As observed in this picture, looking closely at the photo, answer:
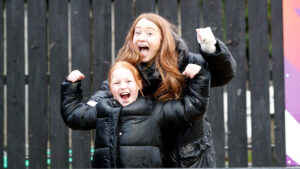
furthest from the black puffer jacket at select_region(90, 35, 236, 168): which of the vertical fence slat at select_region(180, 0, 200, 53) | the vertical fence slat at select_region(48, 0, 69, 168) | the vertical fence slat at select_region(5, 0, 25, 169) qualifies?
the vertical fence slat at select_region(5, 0, 25, 169)

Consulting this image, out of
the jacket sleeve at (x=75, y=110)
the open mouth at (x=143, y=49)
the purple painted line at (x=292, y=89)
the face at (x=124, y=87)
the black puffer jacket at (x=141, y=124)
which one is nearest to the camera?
the black puffer jacket at (x=141, y=124)

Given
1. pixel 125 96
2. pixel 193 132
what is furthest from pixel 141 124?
pixel 193 132

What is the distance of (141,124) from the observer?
2629mm

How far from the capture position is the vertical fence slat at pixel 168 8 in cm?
445

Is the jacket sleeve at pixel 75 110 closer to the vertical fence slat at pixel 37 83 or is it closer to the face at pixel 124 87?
the face at pixel 124 87

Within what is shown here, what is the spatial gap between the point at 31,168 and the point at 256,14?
2.59 metres

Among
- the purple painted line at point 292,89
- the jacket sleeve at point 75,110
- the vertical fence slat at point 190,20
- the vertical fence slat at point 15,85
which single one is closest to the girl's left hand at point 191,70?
the jacket sleeve at point 75,110

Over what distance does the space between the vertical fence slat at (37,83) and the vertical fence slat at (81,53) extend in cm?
27

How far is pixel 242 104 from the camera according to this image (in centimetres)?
447

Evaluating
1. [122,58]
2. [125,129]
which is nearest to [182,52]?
[122,58]

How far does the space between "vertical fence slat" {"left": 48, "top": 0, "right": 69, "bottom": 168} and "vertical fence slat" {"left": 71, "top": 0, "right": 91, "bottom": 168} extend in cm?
8

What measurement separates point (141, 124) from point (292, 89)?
7.44 feet

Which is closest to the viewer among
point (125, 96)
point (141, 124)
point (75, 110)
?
point (141, 124)

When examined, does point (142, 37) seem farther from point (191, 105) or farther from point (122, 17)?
point (122, 17)
